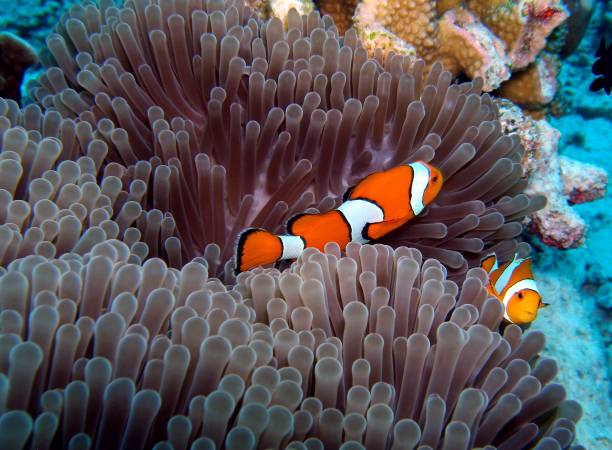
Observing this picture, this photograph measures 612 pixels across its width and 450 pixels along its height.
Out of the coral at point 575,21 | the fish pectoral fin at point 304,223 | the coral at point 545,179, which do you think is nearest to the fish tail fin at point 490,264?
the fish pectoral fin at point 304,223

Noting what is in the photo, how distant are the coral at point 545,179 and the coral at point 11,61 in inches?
128

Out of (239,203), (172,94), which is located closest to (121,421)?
(239,203)

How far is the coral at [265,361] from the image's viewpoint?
1.25 m

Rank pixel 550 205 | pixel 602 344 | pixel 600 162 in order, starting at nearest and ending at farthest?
1. pixel 550 205
2. pixel 602 344
3. pixel 600 162

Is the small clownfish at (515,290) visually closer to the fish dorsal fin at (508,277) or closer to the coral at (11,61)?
the fish dorsal fin at (508,277)

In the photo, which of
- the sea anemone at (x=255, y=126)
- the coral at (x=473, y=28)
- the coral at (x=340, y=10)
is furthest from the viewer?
the coral at (x=340, y=10)

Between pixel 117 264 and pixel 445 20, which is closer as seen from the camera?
pixel 117 264

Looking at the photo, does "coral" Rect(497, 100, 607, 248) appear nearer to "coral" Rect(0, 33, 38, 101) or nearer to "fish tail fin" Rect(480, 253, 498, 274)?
"fish tail fin" Rect(480, 253, 498, 274)

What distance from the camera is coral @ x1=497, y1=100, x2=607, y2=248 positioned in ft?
11.5

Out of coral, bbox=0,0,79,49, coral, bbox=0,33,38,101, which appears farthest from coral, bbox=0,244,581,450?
coral, bbox=0,0,79,49

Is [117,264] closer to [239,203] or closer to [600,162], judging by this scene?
[239,203]

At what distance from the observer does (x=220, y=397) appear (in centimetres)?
125

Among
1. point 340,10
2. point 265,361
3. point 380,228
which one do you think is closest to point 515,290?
point 380,228

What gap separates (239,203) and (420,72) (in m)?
1.34
